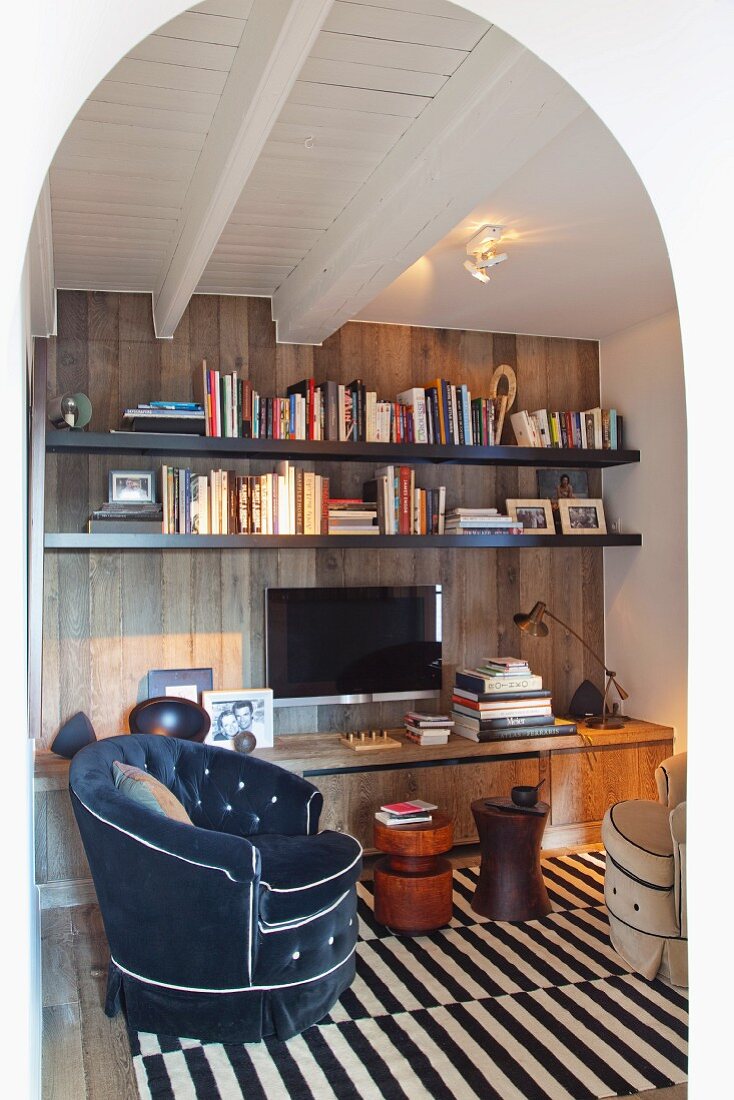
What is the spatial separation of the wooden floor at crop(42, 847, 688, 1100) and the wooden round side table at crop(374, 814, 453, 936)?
1065 mm

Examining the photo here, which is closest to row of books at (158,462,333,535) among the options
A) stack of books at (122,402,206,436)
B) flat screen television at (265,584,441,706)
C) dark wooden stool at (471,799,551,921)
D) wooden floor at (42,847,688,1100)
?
stack of books at (122,402,206,436)

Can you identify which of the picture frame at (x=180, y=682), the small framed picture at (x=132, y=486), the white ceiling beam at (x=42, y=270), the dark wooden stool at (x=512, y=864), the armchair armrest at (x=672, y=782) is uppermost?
the white ceiling beam at (x=42, y=270)

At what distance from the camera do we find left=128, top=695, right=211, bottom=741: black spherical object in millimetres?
4090

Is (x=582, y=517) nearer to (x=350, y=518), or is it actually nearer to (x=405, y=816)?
(x=350, y=518)

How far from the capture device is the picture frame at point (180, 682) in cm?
432

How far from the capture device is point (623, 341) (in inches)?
199

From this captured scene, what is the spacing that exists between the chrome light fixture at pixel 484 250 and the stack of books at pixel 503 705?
1955 mm

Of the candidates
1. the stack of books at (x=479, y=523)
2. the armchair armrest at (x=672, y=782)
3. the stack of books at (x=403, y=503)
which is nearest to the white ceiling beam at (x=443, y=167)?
the stack of books at (x=403, y=503)

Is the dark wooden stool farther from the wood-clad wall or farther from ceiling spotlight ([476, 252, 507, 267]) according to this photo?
ceiling spotlight ([476, 252, 507, 267])

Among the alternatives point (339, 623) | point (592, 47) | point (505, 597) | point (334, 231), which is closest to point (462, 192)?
point (334, 231)

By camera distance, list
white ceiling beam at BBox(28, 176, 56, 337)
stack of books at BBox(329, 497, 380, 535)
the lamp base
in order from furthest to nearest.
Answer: the lamp base
stack of books at BBox(329, 497, 380, 535)
white ceiling beam at BBox(28, 176, 56, 337)

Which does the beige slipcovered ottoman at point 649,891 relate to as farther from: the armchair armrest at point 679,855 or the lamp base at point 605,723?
the lamp base at point 605,723

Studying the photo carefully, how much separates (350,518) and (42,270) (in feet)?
5.85

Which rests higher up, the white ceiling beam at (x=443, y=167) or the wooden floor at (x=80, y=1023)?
the white ceiling beam at (x=443, y=167)
